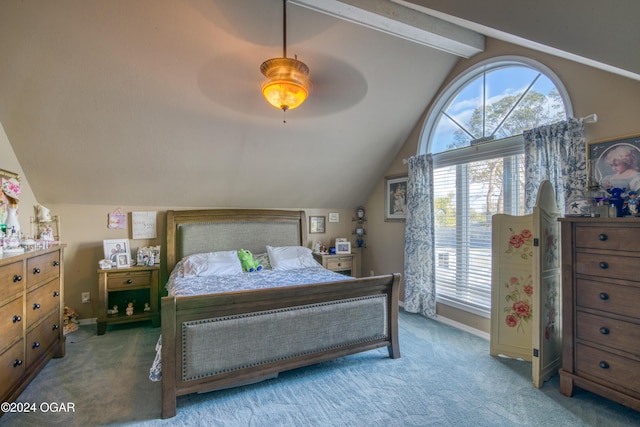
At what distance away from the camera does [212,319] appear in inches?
83.7

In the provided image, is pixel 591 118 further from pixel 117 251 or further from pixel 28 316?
pixel 117 251

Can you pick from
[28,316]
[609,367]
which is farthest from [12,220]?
[609,367]

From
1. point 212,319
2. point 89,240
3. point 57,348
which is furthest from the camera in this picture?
point 89,240

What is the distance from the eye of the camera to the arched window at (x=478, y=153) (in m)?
2.93

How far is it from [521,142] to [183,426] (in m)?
3.59

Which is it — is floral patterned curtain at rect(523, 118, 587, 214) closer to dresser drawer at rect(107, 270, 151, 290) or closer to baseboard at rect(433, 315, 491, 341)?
baseboard at rect(433, 315, 491, 341)

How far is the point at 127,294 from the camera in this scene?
12.5ft

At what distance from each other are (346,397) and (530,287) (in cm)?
186

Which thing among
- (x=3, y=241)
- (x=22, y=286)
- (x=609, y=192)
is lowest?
(x=22, y=286)

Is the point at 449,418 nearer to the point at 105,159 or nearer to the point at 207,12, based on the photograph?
the point at 207,12

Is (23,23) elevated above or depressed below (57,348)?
above

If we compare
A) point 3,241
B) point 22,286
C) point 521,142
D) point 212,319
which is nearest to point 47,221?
point 3,241

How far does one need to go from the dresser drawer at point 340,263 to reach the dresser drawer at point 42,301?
312 centimetres

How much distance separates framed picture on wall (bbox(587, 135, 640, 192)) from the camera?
7.05 ft
